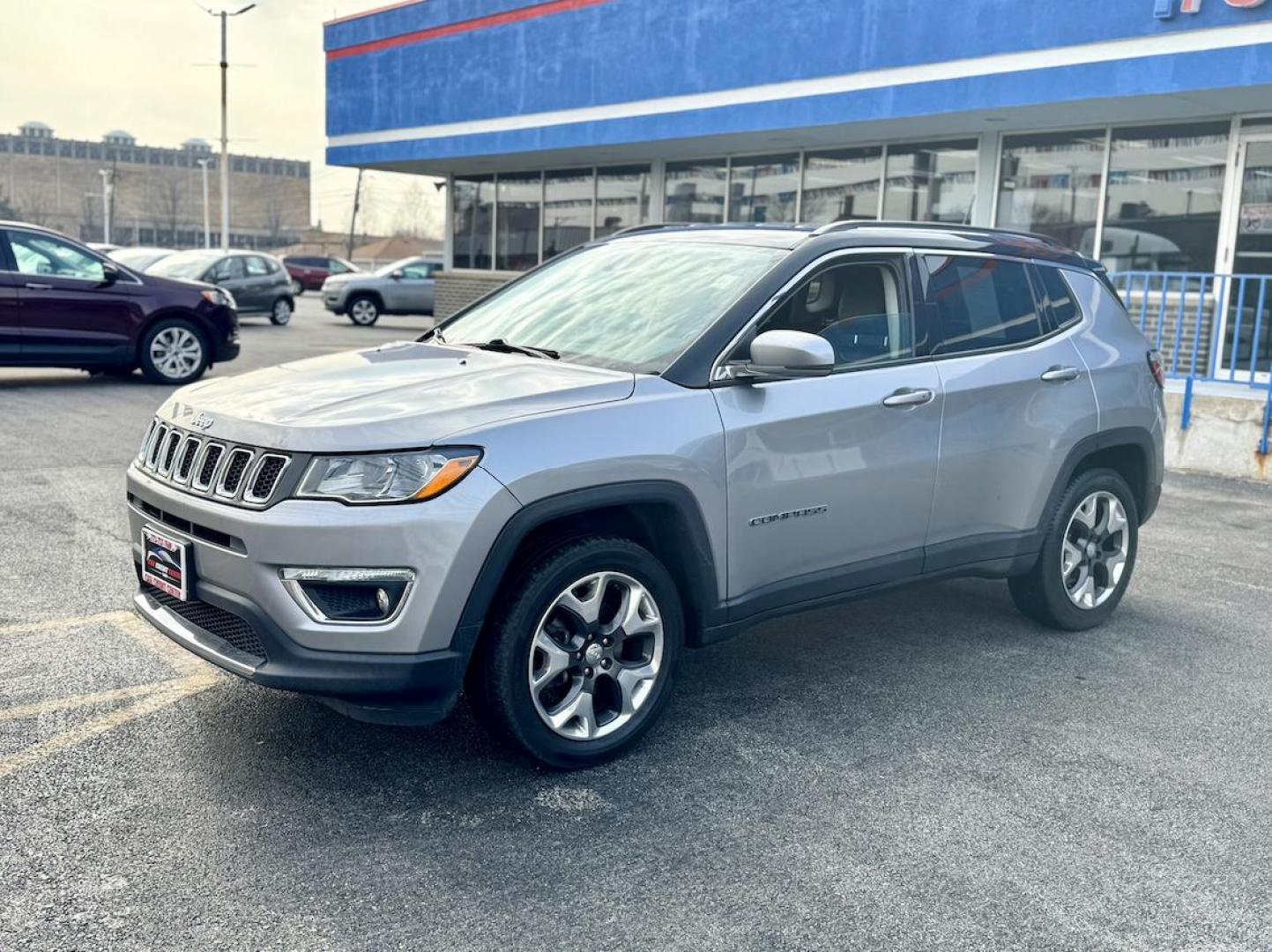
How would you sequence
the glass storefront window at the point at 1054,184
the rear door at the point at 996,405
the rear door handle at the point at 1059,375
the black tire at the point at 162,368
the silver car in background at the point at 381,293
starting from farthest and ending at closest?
the silver car in background at the point at 381,293, the glass storefront window at the point at 1054,184, the black tire at the point at 162,368, the rear door handle at the point at 1059,375, the rear door at the point at 996,405

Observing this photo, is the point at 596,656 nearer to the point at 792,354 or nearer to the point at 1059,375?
the point at 792,354

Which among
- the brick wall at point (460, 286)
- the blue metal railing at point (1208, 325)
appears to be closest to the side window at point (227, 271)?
the brick wall at point (460, 286)

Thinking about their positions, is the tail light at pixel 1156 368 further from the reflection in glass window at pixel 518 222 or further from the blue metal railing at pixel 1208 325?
the reflection in glass window at pixel 518 222

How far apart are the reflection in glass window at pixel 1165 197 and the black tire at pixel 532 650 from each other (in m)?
11.6

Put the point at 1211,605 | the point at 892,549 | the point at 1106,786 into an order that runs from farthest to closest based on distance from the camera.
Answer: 1. the point at 1211,605
2. the point at 892,549
3. the point at 1106,786

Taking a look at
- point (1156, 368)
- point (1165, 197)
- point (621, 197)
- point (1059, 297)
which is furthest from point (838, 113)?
→ point (1059, 297)

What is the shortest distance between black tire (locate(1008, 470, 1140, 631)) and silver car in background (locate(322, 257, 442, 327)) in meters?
23.0

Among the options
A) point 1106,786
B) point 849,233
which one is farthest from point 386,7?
point 1106,786

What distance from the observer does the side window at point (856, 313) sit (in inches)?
174

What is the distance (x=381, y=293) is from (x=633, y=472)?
2444 centimetres

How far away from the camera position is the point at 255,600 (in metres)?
3.40

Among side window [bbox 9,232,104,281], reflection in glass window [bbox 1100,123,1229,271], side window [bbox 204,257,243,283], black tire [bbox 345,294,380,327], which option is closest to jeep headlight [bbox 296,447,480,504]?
side window [bbox 9,232,104,281]

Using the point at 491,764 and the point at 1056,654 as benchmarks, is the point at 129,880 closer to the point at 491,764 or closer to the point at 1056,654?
the point at 491,764

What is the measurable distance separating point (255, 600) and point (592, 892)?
1251mm
